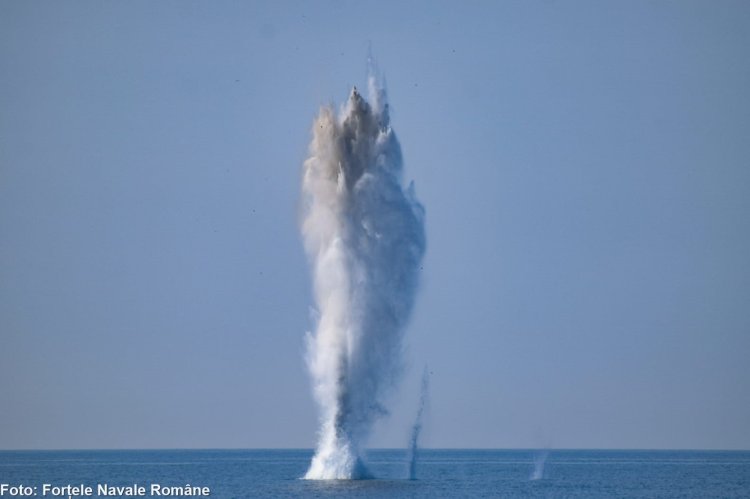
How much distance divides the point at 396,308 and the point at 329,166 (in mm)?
12304

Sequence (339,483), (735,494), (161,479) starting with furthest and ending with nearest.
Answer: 1. (161,479)
2. (735,494)
3. (339,483)

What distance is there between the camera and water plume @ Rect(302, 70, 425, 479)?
325ft

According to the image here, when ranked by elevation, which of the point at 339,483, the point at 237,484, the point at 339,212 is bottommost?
the point at 237,484

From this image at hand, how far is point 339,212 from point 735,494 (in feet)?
162

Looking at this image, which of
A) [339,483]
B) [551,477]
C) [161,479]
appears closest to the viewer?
[339,483]

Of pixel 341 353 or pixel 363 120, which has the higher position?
pixel 363 120

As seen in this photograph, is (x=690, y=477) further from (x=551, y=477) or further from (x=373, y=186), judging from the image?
(x=373, y=186)

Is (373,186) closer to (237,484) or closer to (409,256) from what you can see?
(409,256)

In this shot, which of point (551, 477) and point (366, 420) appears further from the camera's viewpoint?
point (551, 477)

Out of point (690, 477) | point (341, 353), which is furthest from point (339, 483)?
point (690, 477)

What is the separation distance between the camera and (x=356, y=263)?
10200cm

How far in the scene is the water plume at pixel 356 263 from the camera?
99.0 metres

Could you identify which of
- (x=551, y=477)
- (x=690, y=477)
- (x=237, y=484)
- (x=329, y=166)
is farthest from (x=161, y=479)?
(x=690, y=477)

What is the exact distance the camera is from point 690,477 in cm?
16512
